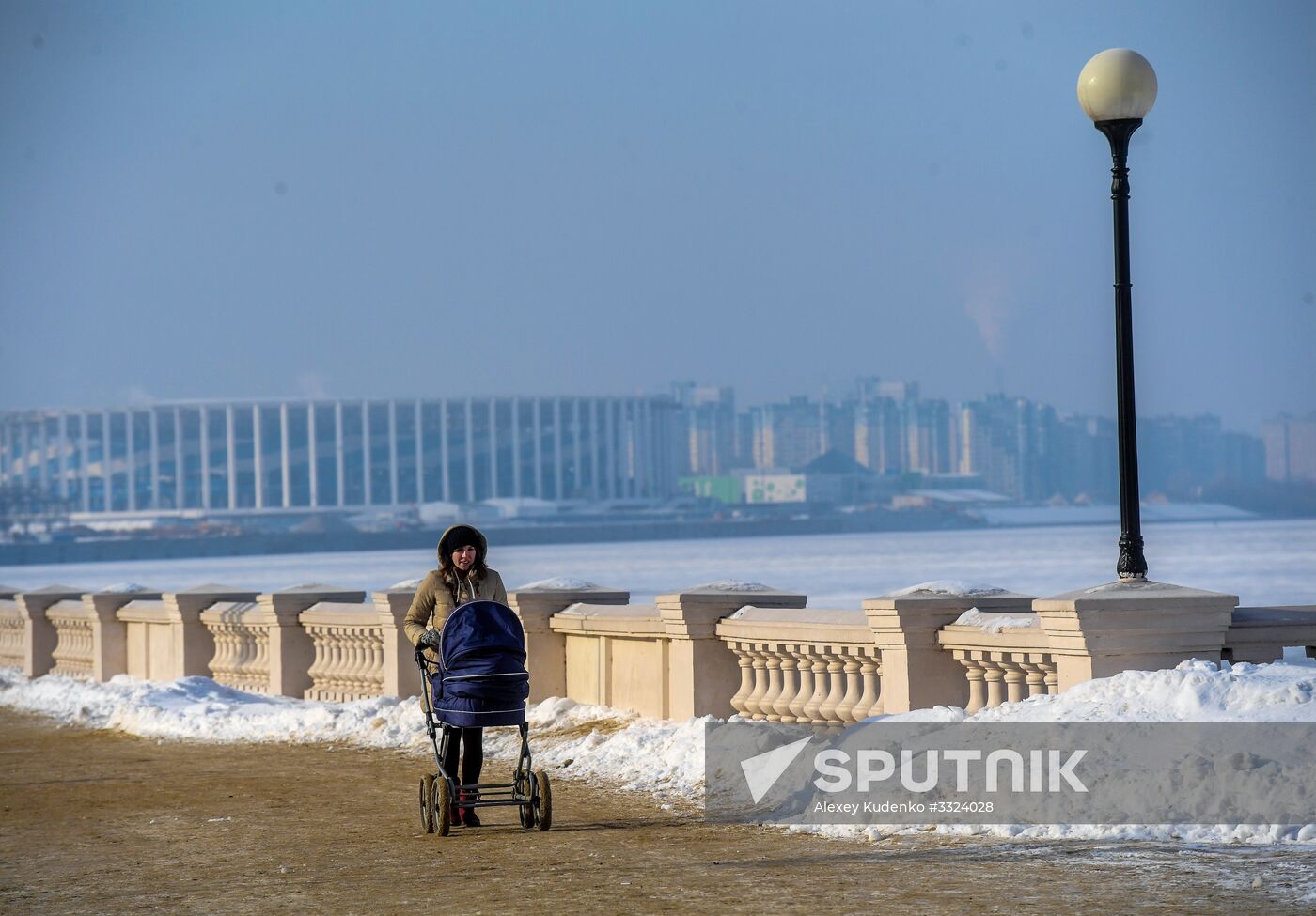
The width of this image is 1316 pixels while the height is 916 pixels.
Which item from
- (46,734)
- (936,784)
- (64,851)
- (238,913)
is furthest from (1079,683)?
(46,734)

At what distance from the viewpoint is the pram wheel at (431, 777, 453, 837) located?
30.5 feet

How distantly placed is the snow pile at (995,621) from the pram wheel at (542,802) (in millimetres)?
2629

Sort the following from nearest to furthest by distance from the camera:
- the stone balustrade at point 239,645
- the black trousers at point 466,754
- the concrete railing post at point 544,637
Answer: the black trousers at point 466,754
the concrete railing post at point 544,637
the stone balustrade at point 239,645

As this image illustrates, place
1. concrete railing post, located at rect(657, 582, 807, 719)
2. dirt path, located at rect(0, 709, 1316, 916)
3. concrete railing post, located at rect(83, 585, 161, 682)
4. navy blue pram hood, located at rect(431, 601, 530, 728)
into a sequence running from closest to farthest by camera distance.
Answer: dirt path, located at rect(0, 709, 1316, 916)
navy blue pram hood, located at rect(431, 601, 530, 728)
concrete railing post, located at rect(657, 582, 807, 719)
concrete railing post, located at rect(83, 585, 161, 682)

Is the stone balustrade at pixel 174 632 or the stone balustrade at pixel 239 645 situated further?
the stone balustrade at pixel 174 632

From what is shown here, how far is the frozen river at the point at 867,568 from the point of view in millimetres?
93312

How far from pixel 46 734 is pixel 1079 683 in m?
10.9

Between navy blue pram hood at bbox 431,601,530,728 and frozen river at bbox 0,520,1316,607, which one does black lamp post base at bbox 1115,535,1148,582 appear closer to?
navy blue pram hood at bbox 431,601,530,728

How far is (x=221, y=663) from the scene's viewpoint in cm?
1941

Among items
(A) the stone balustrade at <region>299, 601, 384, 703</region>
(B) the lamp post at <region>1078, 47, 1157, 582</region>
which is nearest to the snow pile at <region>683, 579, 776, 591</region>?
(B) the lamp post at <region>1078, 47, 1157, 582</region>

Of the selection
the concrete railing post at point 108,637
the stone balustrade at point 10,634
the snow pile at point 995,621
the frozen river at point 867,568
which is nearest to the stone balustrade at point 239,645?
the concrete railing post at point 108,637

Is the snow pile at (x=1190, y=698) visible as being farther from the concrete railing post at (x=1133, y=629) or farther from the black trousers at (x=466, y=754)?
the black trousers at (x=466, y=754)

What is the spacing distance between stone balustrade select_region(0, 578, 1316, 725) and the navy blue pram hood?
2.62 meters

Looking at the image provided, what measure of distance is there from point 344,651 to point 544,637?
3189mm
